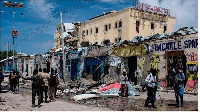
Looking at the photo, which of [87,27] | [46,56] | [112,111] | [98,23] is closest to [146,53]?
[112,111]

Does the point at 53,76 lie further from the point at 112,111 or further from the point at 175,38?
the point at 175,38

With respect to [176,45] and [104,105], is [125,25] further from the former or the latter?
[104,105]

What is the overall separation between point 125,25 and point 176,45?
20.5 meters

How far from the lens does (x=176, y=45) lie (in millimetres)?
16016

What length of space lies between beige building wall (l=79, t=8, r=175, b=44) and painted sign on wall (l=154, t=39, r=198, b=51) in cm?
1848

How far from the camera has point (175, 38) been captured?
15984 mm

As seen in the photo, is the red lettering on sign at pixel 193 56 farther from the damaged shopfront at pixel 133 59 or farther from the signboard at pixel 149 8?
the signboard at pixel 149 8

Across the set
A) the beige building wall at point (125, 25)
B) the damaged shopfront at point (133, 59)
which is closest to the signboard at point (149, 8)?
the beige building wall at point (125, 25)

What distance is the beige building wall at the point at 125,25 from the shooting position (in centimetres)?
3589

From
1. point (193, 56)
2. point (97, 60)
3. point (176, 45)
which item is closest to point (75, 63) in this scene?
point (97, 60)

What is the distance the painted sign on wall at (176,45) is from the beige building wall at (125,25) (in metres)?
18.5

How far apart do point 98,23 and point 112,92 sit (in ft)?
96.2

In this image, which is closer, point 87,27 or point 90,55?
point 90,55

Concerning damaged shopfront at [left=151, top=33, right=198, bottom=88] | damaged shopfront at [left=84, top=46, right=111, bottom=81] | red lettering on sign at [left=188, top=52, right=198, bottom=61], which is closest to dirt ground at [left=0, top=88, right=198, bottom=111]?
damaged shopfront at [left=151, top=33, right=198, bottom=88]
